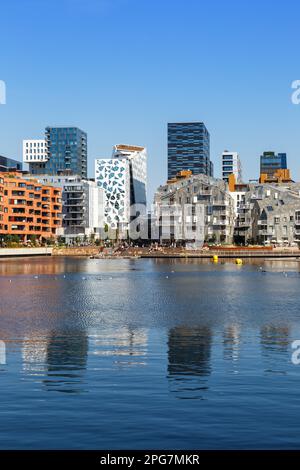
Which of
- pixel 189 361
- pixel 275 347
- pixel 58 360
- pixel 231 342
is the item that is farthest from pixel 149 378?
pixel 231 342

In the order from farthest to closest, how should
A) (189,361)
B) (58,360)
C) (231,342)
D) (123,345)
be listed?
(231,342) → (123,345) → (58,360) → (189,361)

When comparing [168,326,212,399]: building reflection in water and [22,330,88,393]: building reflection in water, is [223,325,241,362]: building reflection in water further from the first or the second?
[22,330,88,393]: building reflection in water

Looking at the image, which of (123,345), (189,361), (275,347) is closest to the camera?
(189,361)

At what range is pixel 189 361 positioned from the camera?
41.1 m

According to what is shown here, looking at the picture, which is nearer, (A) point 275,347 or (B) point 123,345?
(A) point 275,347

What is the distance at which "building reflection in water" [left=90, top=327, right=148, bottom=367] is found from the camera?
42.0 m

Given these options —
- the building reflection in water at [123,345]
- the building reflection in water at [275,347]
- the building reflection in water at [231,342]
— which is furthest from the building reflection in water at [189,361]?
the building reflection in water at [275,347]

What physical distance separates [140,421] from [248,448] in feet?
17.1

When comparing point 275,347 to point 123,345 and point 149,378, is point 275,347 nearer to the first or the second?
point 123,345

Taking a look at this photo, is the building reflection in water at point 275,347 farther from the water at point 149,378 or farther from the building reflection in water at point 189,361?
the building reflection in water at point 189,361

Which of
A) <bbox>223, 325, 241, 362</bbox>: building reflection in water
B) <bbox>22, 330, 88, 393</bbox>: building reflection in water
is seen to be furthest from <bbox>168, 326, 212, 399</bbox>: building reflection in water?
<bbox>22, 330, 88, 393</bbox>: building reflection in water

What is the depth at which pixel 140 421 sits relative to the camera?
2817 cm

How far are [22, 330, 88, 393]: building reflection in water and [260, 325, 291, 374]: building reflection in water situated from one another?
10475 mm

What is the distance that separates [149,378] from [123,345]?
11663mm
